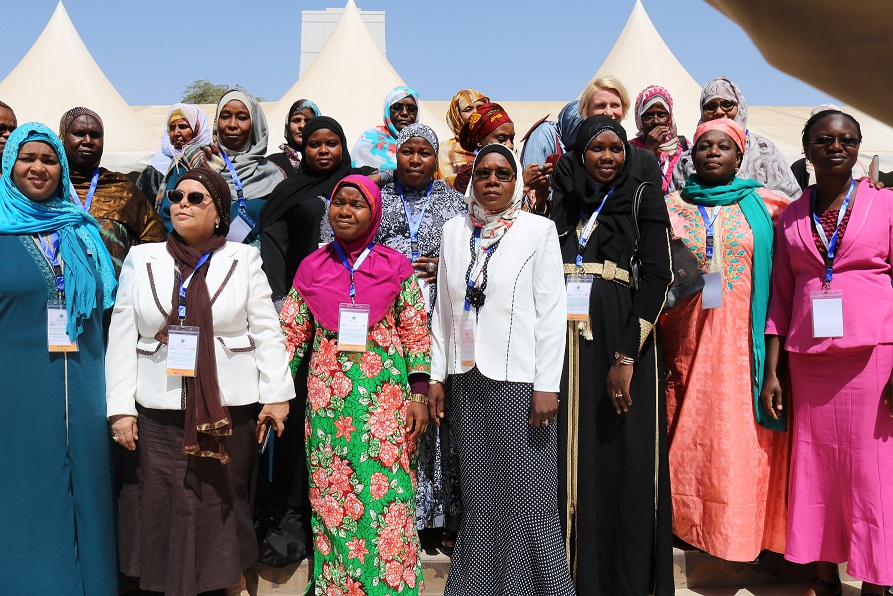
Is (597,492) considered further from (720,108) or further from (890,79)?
(890,79)

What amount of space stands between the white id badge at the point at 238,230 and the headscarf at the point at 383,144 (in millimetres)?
1209

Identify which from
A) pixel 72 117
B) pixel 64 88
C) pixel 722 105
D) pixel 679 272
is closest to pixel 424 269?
pixel 679 272

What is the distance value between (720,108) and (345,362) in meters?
2.73

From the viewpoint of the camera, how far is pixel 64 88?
43.1ft

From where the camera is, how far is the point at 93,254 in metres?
3.21

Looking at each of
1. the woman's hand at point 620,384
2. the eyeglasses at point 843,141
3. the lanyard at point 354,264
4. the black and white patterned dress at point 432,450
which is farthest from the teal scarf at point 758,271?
the lanyard at point 354,264

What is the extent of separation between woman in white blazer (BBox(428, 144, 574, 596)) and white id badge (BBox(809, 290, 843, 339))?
3.61 ft

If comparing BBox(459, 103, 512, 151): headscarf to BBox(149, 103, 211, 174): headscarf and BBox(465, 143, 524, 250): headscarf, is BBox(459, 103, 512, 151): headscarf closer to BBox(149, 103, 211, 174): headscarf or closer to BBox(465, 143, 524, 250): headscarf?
BBox(465, 143, 524, 250): headscarf

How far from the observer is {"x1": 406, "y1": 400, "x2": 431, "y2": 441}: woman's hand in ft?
10.4

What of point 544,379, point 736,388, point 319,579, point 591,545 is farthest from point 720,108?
point 319,579

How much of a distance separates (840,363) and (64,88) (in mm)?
13537

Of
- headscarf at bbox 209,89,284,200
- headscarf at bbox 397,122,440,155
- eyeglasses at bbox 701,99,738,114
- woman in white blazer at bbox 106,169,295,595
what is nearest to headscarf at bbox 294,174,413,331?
woman in white blazer at bbox 106,169,295,595

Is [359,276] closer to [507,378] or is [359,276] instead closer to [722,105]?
[507,378]

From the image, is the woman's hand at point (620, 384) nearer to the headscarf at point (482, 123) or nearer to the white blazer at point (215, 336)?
the white blazer at point (215, 336)
